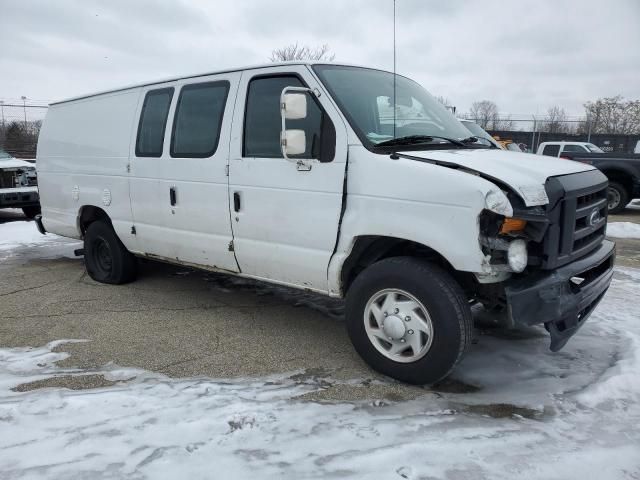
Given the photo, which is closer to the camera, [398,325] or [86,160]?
[398,325]

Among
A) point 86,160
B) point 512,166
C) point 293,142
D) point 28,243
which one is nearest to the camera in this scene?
point 512,166

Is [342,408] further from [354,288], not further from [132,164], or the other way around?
[132,164]

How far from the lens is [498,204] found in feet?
9.29

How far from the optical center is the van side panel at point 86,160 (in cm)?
526

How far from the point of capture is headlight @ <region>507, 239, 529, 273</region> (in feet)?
9.56

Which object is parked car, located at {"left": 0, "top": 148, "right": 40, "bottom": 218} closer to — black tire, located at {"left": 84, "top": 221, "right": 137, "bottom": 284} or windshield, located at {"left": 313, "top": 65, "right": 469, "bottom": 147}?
black tire, located at {"left": 84, "top": 221, "right": 137, "bottom": 284}

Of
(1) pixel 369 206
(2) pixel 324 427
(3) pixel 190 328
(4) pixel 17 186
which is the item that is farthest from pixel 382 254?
(4) pixel 17 186

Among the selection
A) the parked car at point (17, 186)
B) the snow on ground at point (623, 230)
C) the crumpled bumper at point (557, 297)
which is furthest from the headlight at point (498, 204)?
the parked car at point (17, 186)

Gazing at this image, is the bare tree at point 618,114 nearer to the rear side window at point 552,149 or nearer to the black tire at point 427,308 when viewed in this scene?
the rear side window at point 552,149

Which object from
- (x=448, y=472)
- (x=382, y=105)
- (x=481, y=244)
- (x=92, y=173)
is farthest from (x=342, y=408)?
(x=92, y=173)

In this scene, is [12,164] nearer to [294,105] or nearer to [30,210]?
[30,210]

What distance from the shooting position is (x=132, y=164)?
200 inches

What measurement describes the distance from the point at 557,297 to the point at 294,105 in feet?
6.64

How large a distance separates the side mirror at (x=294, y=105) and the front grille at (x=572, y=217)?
1.62m
